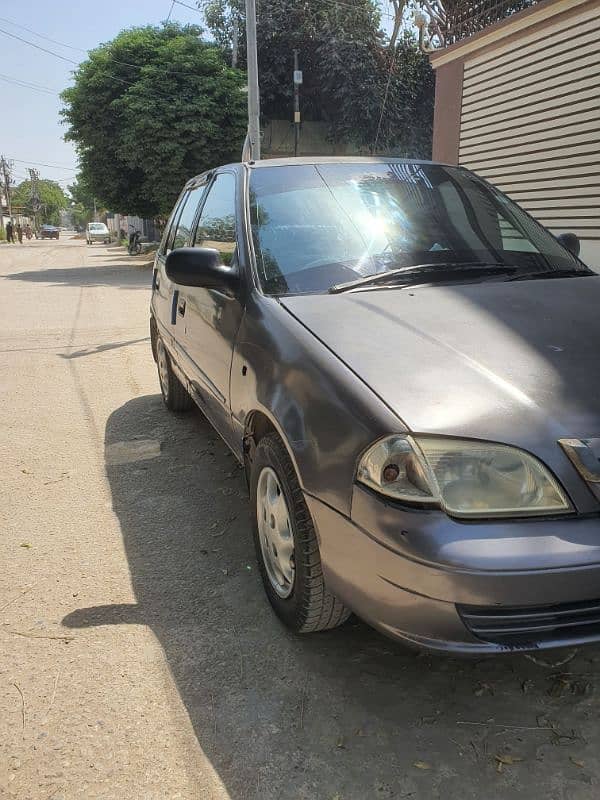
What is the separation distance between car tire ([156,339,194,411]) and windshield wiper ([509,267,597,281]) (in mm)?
2717

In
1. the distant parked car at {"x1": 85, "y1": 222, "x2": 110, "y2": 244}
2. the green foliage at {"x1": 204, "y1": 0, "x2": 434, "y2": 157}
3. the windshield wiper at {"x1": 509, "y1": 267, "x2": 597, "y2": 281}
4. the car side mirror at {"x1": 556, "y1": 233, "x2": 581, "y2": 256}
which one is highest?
the green foliage at {"x1": 204, "y1": 0, "x2": 434, "y2": 157}

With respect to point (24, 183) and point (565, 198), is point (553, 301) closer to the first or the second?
point (565, 198)

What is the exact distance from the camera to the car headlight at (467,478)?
1.77 metres

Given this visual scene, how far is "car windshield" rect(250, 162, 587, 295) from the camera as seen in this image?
284 centimetres

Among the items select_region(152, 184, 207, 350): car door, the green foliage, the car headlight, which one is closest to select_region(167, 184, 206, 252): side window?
select_region(152, 184, 207, 350): car door

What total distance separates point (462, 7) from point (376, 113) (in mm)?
13446

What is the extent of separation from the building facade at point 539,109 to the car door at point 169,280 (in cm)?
575

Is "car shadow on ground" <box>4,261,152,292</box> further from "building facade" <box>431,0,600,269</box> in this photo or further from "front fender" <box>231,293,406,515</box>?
"front fender" <box>231,293,406,515</box>

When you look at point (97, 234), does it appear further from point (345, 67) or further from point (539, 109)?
point (539, 109)

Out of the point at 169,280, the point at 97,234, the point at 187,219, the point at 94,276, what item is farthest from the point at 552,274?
the point at 97,234

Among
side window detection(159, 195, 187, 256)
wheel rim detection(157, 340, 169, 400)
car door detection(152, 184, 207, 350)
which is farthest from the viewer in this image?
wheel rim detection(157, 340, 169, 400)

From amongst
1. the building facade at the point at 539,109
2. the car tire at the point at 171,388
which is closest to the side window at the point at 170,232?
the car tire at the point at 171,388

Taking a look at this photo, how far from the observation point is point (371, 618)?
1.91 m

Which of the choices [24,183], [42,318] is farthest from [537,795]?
[24,183]
